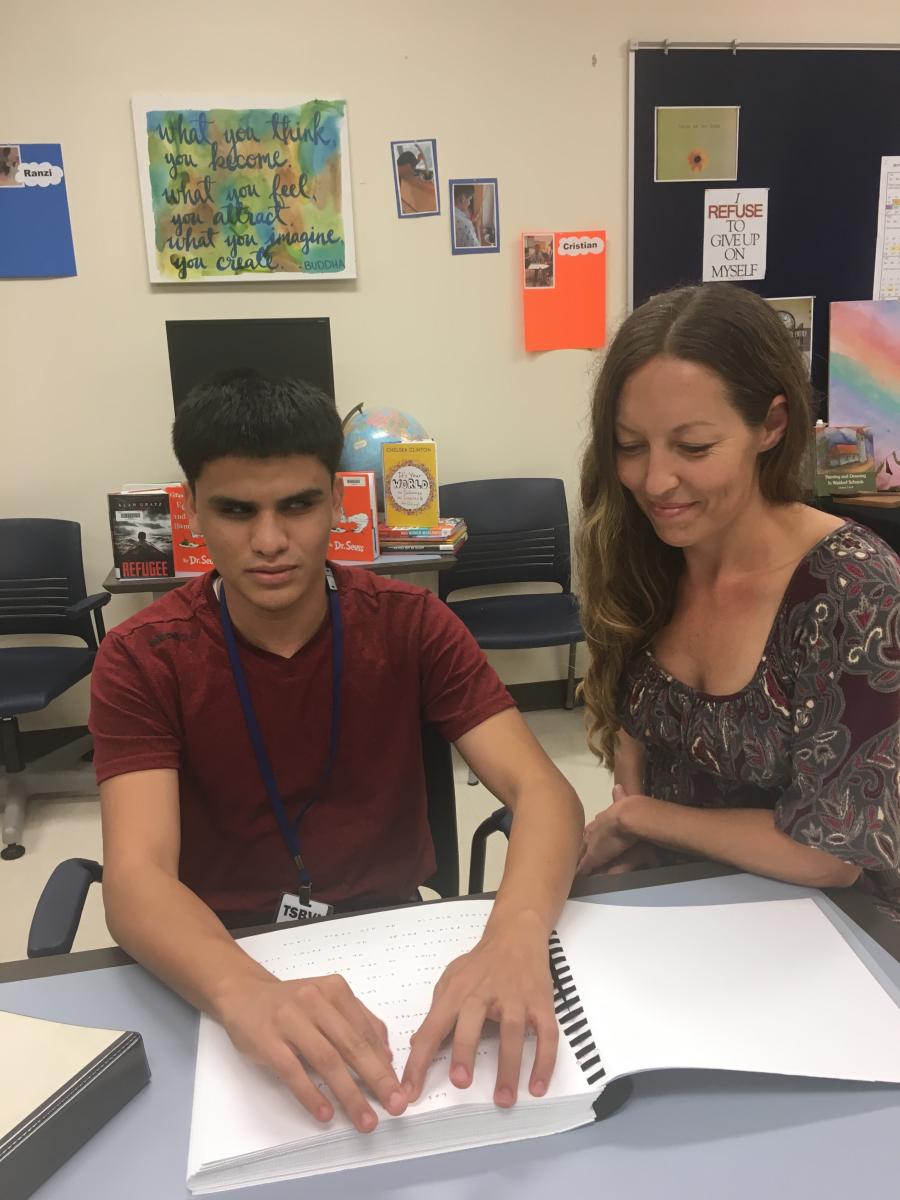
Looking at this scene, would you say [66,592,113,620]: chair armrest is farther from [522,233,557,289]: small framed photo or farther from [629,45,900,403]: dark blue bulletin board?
[629,45,900,403]: dark blue bulletin board

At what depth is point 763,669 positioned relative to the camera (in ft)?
3.23

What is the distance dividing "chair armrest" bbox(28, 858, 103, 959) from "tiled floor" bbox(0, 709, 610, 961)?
3.42ft

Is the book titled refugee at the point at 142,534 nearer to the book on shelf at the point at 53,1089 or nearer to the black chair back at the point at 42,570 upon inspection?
the black chair back at the point at 42,570

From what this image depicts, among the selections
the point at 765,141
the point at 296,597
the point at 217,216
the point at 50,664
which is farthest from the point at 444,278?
the point at 296,597

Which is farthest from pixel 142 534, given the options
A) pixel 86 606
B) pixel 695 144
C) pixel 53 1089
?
pixel 695 144

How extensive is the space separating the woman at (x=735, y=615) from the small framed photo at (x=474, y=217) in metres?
2.00

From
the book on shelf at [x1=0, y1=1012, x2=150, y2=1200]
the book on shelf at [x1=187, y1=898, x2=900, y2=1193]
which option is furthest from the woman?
the book on shelf at [x1=0, y1=1012, x2=150, y2=1200]

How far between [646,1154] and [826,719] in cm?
49

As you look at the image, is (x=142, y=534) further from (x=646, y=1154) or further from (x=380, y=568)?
(x=646, y=1154)

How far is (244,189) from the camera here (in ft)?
8.79

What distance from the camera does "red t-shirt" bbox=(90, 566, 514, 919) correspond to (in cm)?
105

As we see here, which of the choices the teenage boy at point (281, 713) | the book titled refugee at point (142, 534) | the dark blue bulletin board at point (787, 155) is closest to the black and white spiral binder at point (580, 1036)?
the teenage boy at point (281, 713)

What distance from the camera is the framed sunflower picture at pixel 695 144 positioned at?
2848 mm

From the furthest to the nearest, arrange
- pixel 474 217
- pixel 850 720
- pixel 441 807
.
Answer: pixel 474 217 → pixel 441 807 → pixel 850 720
